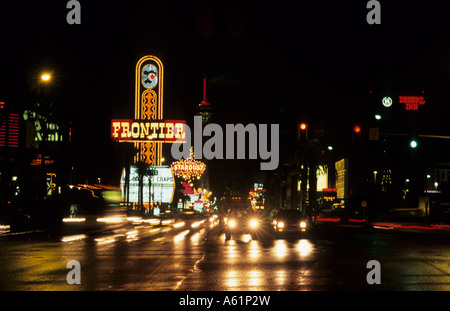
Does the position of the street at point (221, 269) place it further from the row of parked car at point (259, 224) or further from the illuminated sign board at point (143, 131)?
the illuminated sign board at point (143, 131)

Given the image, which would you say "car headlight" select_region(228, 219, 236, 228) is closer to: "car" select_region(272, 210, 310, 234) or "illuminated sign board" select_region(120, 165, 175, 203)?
"car" select_region(272, 210, 310, 234)

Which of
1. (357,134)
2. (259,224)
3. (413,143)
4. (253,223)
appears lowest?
(259,224)

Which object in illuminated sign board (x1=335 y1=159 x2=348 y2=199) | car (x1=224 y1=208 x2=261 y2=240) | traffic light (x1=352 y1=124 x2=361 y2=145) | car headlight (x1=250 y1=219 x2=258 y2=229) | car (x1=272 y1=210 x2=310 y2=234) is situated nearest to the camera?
traffic light (x1=352 y1=124 x2=361 y2=145)

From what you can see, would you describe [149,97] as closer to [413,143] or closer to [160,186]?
[160,186]

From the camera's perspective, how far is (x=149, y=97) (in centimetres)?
9594

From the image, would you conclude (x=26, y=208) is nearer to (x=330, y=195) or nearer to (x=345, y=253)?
(x=345, y=253)

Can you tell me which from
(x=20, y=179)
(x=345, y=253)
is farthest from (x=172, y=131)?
(x=345, y=253)

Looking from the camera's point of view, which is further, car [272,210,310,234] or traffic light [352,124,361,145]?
car [272,210,310,234]

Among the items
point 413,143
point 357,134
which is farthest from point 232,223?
point 413,143

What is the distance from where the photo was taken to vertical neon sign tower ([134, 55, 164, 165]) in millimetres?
95000

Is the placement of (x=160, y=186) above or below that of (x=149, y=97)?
below

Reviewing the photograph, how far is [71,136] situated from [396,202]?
2085 inches

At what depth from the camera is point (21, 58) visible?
116 feet

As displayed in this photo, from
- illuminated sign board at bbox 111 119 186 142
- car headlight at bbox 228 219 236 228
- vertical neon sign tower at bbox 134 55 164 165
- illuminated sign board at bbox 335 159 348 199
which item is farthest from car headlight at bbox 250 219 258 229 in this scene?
illuminated sign board at bbox 335 159 348 199
